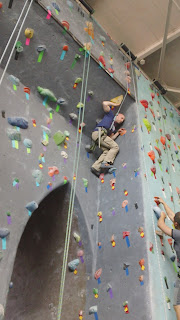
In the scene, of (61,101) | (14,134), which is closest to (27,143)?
(14,134)

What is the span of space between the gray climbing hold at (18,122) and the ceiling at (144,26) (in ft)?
8.94

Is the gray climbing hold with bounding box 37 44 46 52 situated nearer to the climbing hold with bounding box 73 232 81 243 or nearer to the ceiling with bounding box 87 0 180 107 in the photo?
the climbing hold with bounding box 73 232 81 243

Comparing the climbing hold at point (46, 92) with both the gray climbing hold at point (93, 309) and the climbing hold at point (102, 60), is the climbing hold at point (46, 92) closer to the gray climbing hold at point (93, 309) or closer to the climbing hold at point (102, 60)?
the climbing hold at point (102, 60)

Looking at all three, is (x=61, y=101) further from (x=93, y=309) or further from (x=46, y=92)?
(x=93, y=309)

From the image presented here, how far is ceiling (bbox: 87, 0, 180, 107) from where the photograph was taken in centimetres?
473

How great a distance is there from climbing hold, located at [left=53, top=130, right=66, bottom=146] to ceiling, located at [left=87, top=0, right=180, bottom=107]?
7.63 feet

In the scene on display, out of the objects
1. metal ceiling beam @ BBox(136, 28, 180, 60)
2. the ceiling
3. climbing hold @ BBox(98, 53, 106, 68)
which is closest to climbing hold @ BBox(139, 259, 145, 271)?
climbing hold @ BBox(98, 53, 106, 68)

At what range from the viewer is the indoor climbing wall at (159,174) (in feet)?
8.39

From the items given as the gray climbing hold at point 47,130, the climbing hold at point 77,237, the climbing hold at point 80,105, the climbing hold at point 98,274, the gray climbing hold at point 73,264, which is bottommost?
the climbing hold at point 98,274

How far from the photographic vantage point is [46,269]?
9.57ft

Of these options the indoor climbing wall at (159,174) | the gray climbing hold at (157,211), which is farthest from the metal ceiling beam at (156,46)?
the gray climbing hold at (157,211)

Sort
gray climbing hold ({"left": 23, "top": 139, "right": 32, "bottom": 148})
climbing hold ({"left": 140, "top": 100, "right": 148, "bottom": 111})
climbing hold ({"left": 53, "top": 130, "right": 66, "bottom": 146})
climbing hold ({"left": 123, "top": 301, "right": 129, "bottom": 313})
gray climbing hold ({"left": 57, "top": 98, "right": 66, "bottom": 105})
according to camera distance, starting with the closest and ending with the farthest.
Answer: climbing hold ({"left": 123, "top": 301, "right": 129, "bottom": 313}) < gray climbing hold ({"left": 23, "top": 139, "right": 32, "bottom": 148}) < climbing hold ({"left": 53, "top": 130, "right": 66, "bottom": 146}) < gray climbing hold ({"left": 57, "top": 98, "right": 66, "bottom": 105}) < climbing hold ({"left": 140, "top": 100, "right": 148, "bottom": 111})

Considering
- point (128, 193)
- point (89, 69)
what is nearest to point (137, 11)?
point (89, 69)

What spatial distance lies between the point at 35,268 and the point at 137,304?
97cm
